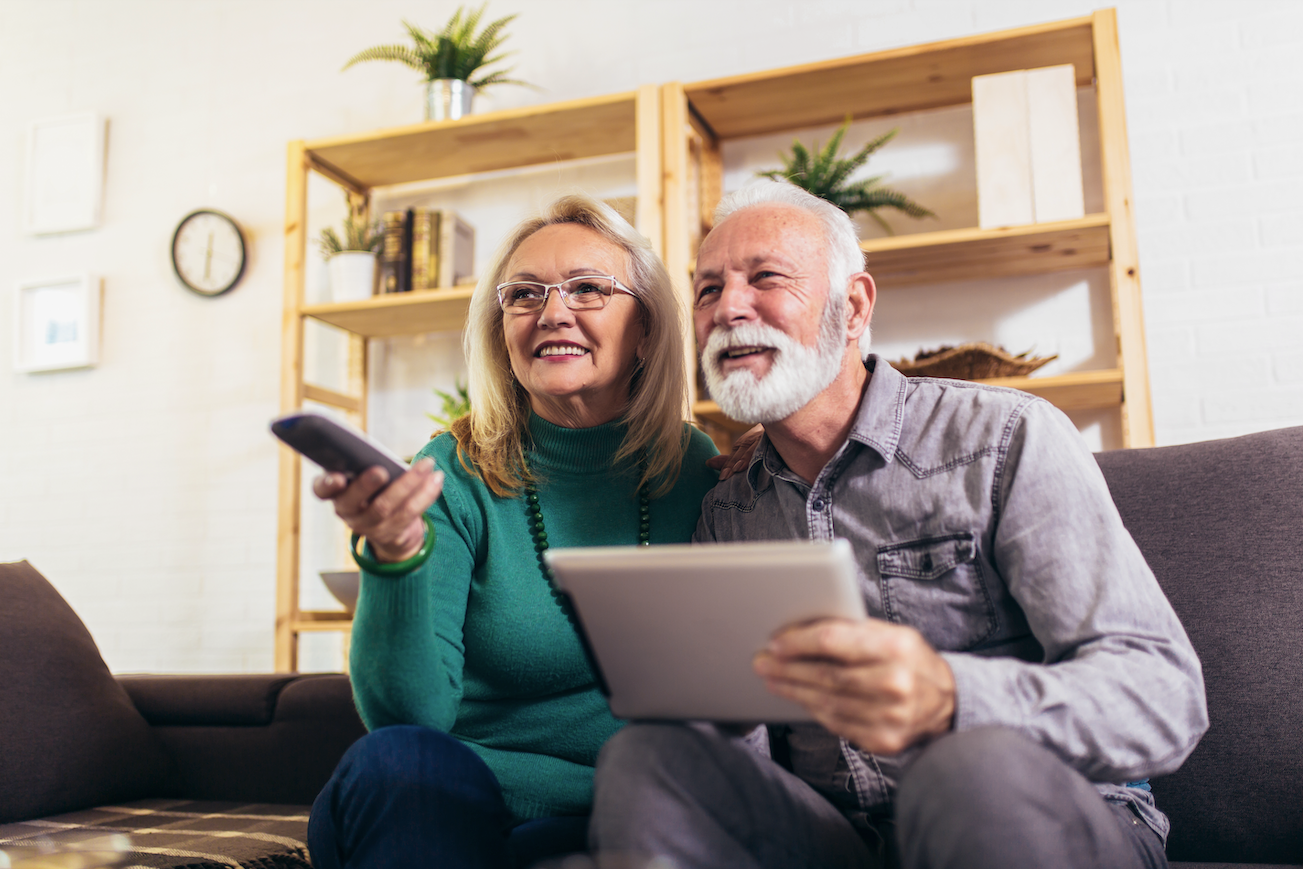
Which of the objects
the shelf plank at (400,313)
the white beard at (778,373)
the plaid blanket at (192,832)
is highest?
the shelf plank at (400,313)

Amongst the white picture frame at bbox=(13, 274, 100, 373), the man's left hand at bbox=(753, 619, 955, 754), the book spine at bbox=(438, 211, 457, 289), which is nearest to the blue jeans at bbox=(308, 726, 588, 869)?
the man's left hand at bbox=(753, 619, 955, 754)

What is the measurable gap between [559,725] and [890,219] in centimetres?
172

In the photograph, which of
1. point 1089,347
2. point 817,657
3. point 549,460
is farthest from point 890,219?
point 817,657

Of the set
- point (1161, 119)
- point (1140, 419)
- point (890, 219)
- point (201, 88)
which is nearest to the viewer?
point (1140, 419)

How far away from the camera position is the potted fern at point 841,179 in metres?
2.29

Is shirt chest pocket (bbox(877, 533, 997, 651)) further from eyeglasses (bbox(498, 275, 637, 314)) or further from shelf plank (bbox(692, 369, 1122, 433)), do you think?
shelf plank (bbox(692, 369, 1122, 433))

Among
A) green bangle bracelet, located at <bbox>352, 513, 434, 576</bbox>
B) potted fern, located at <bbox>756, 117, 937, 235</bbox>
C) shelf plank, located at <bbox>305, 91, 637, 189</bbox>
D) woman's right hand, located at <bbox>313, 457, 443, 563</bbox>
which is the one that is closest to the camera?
woman's right hand, located at <bbox>313, 457, 443, 563</bbox>

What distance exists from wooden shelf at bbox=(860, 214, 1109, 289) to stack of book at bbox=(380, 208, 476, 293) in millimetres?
1170

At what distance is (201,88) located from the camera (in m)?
3.22

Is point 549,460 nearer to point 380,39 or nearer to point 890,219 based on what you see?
point 890,219

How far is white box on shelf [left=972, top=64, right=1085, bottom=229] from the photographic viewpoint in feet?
6.89

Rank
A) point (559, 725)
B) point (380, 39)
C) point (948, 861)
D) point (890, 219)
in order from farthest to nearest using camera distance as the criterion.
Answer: point (380, 39)
point (890, 219)
point (559, 725)
point (948, 861)

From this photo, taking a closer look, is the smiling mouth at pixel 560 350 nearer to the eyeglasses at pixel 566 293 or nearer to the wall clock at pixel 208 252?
the eyeglasses at pixel 566 293

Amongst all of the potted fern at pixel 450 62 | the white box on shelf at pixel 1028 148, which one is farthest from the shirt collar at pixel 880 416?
the potted fern at pixel 450 62
